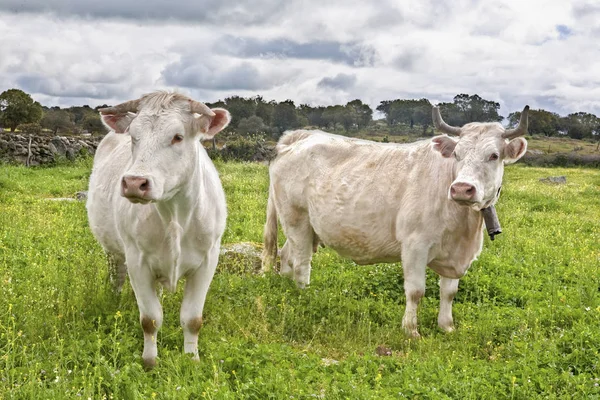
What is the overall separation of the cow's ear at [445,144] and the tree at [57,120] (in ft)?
192

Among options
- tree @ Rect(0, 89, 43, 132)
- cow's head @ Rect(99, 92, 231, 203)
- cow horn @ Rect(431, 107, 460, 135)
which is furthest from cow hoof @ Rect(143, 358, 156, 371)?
tree @ Rect(0, 89, 43, 132)

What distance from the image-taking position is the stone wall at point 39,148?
2634 centimetres

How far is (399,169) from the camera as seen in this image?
7906 millimetres

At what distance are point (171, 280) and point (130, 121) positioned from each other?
1.57 meters

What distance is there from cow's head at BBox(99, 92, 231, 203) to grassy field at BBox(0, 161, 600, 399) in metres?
1.61

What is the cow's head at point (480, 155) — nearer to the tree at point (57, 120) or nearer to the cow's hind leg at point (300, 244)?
the cow's hind leg at point (300, 244)

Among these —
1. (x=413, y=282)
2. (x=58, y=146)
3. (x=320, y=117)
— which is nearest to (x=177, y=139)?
(x=413, y=282)

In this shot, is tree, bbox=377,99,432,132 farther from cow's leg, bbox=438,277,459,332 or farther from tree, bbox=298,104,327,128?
cow's leg, bbox=438,277,459,332

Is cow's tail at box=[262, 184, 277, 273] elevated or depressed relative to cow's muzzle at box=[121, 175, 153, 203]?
depressed

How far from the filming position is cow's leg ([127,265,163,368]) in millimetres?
5738

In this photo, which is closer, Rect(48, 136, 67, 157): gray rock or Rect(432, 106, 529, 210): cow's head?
Rect(432, 106, 529, 210): cow's head

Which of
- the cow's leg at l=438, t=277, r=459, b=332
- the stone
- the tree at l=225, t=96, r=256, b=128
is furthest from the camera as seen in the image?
the tree at l=225, t=96, r=256, b=128

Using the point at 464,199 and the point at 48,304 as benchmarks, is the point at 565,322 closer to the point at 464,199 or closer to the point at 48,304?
the point at 464,199

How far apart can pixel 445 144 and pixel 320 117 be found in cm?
10323
